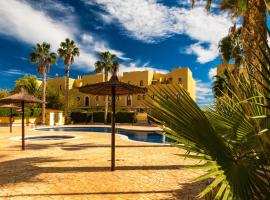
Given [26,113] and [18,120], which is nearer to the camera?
[18,120]

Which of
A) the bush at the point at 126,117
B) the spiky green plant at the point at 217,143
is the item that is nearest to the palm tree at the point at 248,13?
the spiky green plant at the point at 217,143

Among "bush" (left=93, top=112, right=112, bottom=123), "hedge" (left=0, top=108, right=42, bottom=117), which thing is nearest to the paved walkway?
"hedge" (left=0, top=108, right=42, bottom=117)

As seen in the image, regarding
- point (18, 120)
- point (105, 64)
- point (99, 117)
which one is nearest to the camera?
point (18, 120)

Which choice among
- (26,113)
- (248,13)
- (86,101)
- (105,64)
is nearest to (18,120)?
(26,113)

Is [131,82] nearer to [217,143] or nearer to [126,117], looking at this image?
[126,117]

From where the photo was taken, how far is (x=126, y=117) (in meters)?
38.8

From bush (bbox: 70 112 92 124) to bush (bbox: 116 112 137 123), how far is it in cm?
515

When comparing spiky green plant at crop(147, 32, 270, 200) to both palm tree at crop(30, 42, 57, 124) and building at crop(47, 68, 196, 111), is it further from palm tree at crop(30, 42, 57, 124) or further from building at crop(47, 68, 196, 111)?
building at crop(47, 68, 196, 111)

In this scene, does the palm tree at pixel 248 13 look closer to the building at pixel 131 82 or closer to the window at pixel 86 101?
the building at pixel 131 82

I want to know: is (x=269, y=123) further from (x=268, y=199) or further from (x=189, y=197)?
(x=189, y=197)

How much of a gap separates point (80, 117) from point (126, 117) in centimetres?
783

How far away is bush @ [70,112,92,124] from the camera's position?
40906mm

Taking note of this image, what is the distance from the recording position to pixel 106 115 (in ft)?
126

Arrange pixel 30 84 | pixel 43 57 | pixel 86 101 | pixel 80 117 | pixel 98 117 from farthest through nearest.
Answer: pixel 86 101
pixel 30 84
pixel 80 117
pixel 98 117
pixel 43 57
